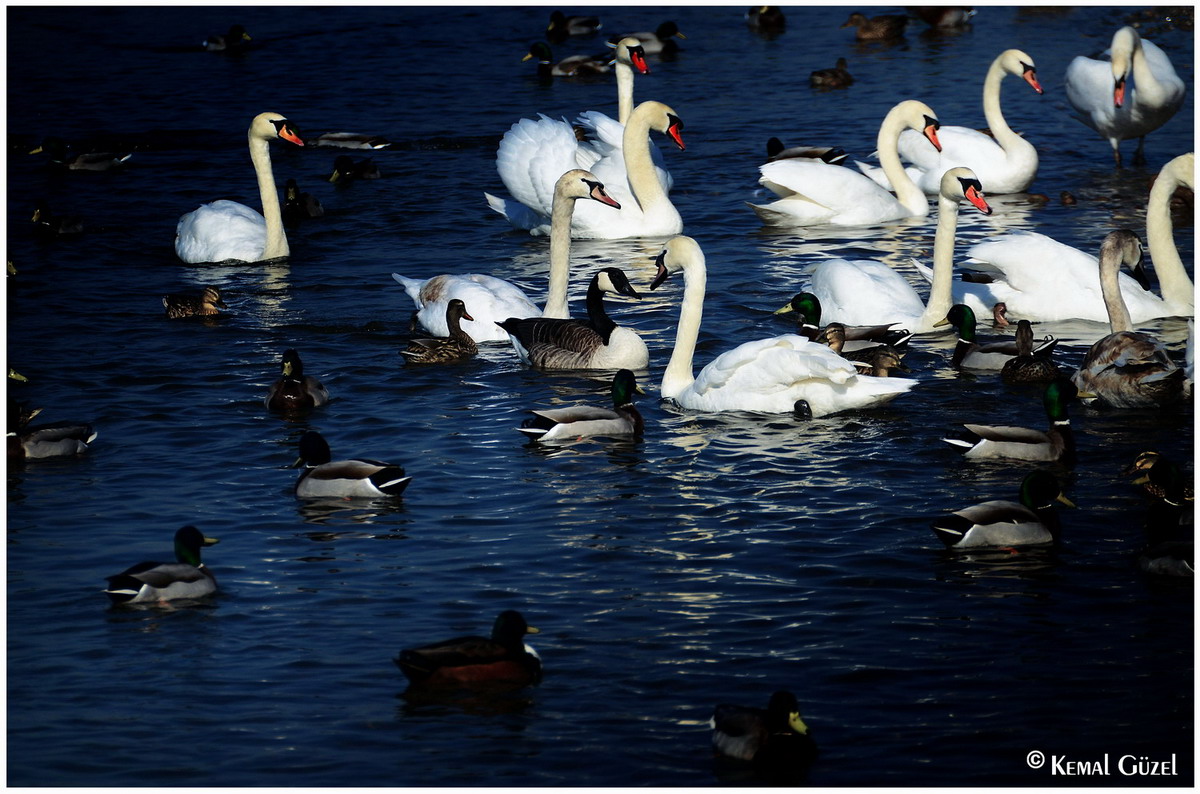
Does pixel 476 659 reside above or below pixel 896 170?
below

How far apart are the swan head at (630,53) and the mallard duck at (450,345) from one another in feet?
24.1

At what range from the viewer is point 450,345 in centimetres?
1320

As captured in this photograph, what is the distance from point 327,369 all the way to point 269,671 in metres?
5.51

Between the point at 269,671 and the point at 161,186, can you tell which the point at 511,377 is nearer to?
the point at 269,671

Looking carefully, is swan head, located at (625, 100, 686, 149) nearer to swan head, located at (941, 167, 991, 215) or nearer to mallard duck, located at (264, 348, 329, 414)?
swan head, located at (941, 167, 991, 215)

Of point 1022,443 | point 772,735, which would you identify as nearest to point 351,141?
point 1022,443

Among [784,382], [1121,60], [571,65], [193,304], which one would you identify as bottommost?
[784,382]

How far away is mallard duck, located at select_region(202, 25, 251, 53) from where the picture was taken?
29.5m

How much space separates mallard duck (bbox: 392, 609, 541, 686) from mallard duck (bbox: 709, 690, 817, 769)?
45.5 inches

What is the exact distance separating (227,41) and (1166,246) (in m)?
20.0

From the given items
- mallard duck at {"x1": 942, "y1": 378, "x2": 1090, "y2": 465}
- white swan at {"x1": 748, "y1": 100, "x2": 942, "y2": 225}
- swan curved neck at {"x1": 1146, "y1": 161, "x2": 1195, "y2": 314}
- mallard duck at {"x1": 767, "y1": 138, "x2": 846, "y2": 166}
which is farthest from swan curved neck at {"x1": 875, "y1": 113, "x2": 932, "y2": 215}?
mallard duck at {"x1": 942, "y1": 378, "x2": 1090, "y2": 465}

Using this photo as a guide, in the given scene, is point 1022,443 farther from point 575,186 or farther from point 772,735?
point 575,186

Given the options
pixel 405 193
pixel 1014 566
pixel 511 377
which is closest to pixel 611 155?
pixel 405 193

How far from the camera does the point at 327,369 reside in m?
13.2
